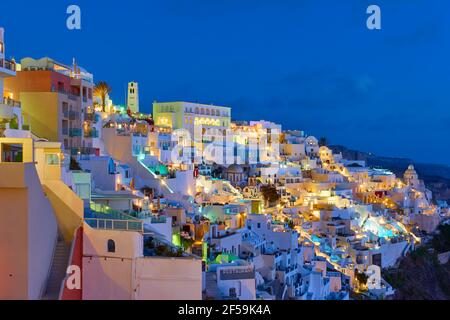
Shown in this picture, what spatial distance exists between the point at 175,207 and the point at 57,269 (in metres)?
10.5

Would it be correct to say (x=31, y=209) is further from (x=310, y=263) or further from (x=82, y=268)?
(x=310, y=263)

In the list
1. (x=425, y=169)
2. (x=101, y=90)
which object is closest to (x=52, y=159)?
(x=101, y=90)

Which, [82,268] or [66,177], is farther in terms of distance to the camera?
[66,177]

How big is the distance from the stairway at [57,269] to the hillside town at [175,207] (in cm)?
3

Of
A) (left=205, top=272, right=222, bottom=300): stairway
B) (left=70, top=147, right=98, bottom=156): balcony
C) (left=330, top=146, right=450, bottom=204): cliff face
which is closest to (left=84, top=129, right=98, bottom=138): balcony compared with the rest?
(left=70, top=147, right=98, bottom=156): balcony

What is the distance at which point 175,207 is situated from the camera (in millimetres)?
20797

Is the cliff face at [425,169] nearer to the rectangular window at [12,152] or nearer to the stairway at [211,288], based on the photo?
the stairway at [211,288]

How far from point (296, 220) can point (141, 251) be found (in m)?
20.7

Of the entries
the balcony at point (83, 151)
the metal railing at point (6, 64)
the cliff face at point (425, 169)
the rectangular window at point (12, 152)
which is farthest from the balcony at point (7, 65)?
the cliff face at point (425, 169)

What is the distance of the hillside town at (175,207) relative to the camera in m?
10.2

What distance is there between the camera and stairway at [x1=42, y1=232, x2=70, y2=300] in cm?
986
